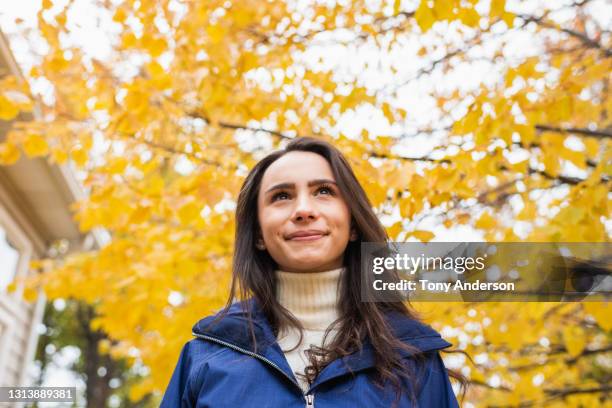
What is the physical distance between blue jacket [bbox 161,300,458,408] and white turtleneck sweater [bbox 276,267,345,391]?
0.09 meters

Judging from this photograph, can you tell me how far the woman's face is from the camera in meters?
1.79

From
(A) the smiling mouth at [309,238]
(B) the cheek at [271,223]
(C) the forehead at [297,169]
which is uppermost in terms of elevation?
(C) the forehead at [297,169]

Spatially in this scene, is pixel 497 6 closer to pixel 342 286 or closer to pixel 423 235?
pixel 423 235

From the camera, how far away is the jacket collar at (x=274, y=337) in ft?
5.30

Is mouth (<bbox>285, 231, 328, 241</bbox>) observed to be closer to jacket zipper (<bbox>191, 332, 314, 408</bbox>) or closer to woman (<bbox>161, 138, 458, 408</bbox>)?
woman (<bbox>161, 138, 458, 408</bbox>)

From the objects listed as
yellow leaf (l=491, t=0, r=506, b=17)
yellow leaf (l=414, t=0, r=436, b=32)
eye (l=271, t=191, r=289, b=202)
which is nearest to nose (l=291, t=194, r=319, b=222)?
eye (l=271, t=191, r=289, b=202)

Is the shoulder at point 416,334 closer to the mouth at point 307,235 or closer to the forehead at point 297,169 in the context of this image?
the mouth at point 307,235

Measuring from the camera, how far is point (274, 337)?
1748mm

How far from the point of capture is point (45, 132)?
2.99m

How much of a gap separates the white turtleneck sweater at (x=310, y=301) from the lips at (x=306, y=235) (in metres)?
0.13

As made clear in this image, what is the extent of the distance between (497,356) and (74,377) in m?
15.9

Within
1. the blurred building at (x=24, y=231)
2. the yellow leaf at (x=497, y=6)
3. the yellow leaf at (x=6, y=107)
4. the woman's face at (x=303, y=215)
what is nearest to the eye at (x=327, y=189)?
the woman's face at (x=303, y=215)

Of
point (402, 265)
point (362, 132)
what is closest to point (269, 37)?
point (362, 132)

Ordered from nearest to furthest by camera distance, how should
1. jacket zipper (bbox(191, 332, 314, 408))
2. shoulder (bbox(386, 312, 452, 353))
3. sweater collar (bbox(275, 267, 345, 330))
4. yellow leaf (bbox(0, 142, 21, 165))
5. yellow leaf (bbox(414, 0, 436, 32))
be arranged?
1. jacket zipper (bbox(191, 332, 314, 408))
2. shoulder (bbox(386, 312, 452, 353))
3. sweater collar (bbox(275, 267, 345, 330))
4. yellow leaf (bbox(414, 0, 436, 32))
5. yellow leaf (bbox(0, 142, 21, 165))
